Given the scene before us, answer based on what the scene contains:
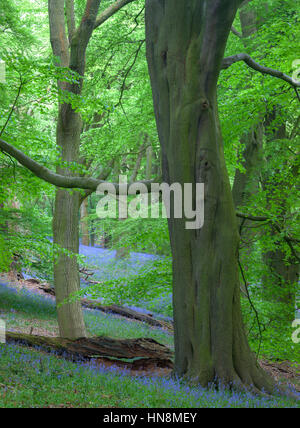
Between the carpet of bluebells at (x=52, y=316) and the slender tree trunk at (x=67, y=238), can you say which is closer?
the slender tree trunk at (x=67, y=238)

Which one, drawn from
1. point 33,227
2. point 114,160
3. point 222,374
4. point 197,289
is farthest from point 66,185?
point 114,160

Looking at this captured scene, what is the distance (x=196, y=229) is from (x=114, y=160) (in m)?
11.5

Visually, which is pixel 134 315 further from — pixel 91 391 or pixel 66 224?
pixel 91 391

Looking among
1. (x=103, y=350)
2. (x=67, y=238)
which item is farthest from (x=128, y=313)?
(x=103, y=350)

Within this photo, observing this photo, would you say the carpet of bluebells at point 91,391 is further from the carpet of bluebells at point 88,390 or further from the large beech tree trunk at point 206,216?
the large beech tree trunk at point 206,216

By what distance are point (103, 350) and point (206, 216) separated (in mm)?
3826

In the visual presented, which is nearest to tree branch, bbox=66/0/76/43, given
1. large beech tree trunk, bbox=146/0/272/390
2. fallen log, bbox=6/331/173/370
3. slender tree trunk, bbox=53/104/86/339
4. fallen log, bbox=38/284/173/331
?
slender tree trunk, bbox=53/104/86/339

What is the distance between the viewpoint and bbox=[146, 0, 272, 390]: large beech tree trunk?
235 inches

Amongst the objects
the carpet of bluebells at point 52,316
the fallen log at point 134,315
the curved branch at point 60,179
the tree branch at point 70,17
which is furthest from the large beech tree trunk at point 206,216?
the fallen log at point 134,315

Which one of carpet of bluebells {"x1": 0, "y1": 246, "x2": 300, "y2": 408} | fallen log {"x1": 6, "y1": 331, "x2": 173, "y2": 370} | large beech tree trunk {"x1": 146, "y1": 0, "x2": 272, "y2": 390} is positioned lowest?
fallen log {"x1": 6, "y1": 331, "x2": 173, "y2": 370}

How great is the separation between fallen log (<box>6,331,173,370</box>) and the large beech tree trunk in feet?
5.33

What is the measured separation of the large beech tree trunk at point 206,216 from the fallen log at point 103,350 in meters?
1.63

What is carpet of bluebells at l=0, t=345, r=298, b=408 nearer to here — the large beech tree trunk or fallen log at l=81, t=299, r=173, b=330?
the large beech tree trunk

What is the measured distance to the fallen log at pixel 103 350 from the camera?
7.59 metres
